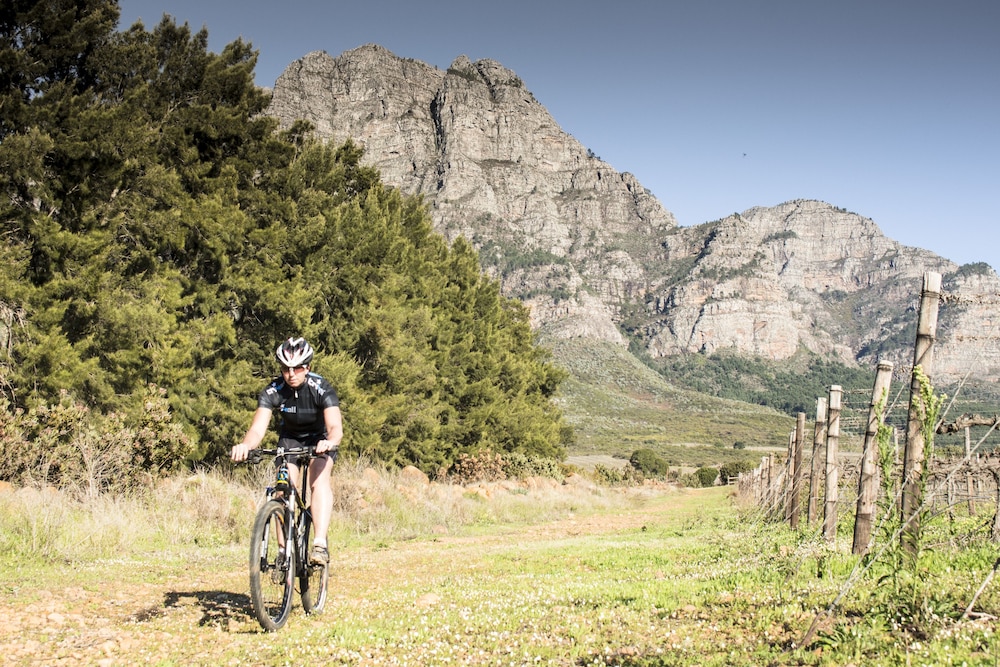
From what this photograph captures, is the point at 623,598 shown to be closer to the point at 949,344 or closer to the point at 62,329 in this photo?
the point at 949,344

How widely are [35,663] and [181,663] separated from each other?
3.44 ft

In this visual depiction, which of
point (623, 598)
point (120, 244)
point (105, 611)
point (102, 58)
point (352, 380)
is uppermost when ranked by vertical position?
point (102, 58)

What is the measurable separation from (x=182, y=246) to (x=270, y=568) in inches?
579

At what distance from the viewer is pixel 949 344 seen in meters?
7.21

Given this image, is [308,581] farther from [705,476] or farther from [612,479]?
[705,476]

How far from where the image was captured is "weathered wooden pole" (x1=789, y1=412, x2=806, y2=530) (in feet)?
46.0

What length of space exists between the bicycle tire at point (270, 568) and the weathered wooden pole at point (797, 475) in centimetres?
1080

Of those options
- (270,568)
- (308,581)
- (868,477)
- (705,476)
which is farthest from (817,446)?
(705,476)

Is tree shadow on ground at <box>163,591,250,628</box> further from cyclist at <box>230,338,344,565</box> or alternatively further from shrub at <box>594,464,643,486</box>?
shrub at <box>594,464,643,486</box>

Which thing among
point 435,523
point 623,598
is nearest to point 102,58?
point 435,523

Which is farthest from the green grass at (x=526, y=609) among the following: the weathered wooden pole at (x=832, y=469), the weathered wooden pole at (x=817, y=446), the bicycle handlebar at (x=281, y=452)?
the weathered wooden pole at (x=817, y=446)

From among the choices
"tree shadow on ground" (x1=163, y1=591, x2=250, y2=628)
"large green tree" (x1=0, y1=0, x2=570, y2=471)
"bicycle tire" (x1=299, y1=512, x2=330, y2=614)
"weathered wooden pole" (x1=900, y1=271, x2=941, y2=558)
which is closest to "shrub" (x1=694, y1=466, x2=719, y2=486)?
"large green tree" (x1=0, y1=0, x2=570, y2=471)

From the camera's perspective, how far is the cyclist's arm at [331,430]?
625cm

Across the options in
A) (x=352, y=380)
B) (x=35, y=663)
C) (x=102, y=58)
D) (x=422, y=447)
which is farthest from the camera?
(x=422, y=447)
